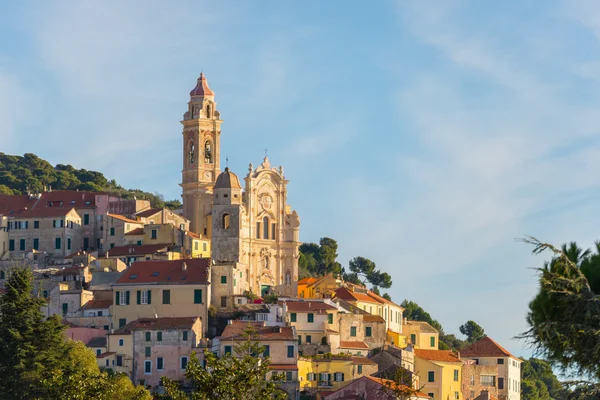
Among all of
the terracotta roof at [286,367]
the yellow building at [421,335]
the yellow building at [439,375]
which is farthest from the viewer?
the yellow building at [421,335]

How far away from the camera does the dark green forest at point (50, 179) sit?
131125 mm

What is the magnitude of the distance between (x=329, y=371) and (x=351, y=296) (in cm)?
1506

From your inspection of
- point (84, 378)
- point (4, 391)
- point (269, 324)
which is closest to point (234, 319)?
point (269, 324)

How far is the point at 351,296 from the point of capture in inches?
3509

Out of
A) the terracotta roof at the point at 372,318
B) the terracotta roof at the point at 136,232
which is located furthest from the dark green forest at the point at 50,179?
the terracotta roof at the point at 372,318

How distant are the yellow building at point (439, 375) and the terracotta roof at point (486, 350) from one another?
7.03 metres

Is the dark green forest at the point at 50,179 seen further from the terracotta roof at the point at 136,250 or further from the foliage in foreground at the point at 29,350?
the foliage in foreground at the point at 29,350

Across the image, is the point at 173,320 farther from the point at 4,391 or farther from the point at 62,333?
the point at 4,391

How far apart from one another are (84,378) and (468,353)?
1888 inches

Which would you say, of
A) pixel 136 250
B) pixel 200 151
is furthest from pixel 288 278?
pixel 200 151

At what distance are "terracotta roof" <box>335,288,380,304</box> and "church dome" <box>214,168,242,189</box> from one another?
9.17 meters

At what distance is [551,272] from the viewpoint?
27188 millimetres

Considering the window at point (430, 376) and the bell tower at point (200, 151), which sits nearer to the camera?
the window at point (430, 376)

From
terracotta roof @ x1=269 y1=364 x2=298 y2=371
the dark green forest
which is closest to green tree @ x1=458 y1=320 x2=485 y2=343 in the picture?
the dark green forest
